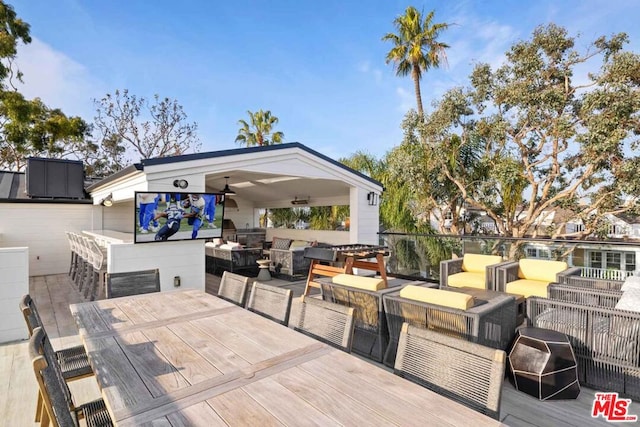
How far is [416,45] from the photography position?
16.2m

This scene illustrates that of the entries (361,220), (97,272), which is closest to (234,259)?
(97,272)

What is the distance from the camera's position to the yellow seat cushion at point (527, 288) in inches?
180

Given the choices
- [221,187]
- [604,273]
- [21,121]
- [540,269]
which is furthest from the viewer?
[21,121]

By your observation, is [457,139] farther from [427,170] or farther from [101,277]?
[101,277]

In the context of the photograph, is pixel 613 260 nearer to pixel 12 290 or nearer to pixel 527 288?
pixel 527 288

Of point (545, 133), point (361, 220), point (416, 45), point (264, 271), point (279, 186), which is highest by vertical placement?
A: point (416, 45)

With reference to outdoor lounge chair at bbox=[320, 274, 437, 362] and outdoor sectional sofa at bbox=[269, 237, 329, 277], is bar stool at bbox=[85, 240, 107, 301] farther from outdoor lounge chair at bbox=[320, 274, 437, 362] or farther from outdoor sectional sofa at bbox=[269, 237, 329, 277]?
outdoor lounge chair at bbox=[320, 274, 437, 362]

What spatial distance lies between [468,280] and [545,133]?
338 inches

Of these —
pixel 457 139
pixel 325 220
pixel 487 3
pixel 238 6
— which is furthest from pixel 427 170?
pixel 238 6

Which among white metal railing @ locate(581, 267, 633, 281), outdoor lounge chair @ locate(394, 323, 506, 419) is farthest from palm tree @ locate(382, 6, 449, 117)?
outdoor lounge chair @ locate(394, 323, 506, 419)

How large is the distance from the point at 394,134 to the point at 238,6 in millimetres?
7281

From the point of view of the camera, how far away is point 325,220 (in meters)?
12.9

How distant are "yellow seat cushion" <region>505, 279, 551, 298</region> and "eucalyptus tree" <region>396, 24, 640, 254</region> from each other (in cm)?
739

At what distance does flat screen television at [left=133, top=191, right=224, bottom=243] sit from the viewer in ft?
17.6
